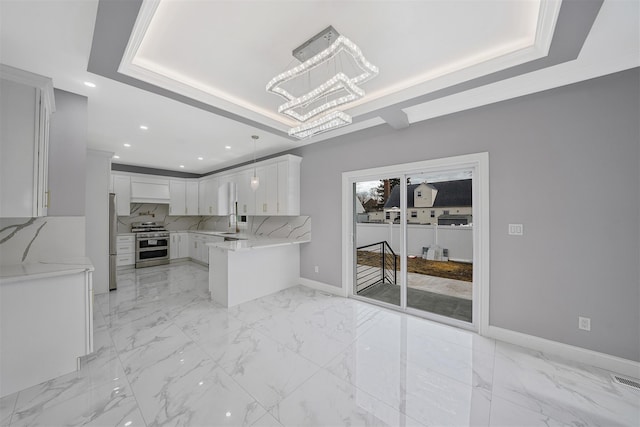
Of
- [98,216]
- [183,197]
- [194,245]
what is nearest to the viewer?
[98,216]

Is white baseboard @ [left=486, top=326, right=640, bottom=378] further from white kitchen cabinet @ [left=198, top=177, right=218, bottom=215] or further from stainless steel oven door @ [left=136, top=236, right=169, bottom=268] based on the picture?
stainless steel oven door @ [left=136, top=236, right=169, bottom=268]

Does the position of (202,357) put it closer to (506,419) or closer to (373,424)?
(373,424)

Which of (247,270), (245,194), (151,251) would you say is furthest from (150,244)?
(247,270)

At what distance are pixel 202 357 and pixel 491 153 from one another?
371cm

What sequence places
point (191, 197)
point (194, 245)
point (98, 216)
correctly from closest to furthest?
point (98, 216)
point (194, 245)
point (191, 197)

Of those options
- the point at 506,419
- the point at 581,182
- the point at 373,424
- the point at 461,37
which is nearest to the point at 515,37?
the point at 461,37

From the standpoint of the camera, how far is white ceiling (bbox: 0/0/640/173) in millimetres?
1588

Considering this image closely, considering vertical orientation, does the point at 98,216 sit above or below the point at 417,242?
above

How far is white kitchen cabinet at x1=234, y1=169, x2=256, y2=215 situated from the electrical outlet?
192 inches

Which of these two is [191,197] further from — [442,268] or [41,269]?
Answer: [442,268]

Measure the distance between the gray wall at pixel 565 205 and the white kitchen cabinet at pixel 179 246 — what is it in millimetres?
6876

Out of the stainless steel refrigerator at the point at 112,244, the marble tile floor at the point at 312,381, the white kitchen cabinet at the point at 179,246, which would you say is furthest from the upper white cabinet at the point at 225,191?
the marble tile floor at the point at 312,381

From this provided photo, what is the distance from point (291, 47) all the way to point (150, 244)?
623cm

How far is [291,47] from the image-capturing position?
6.43 feet
